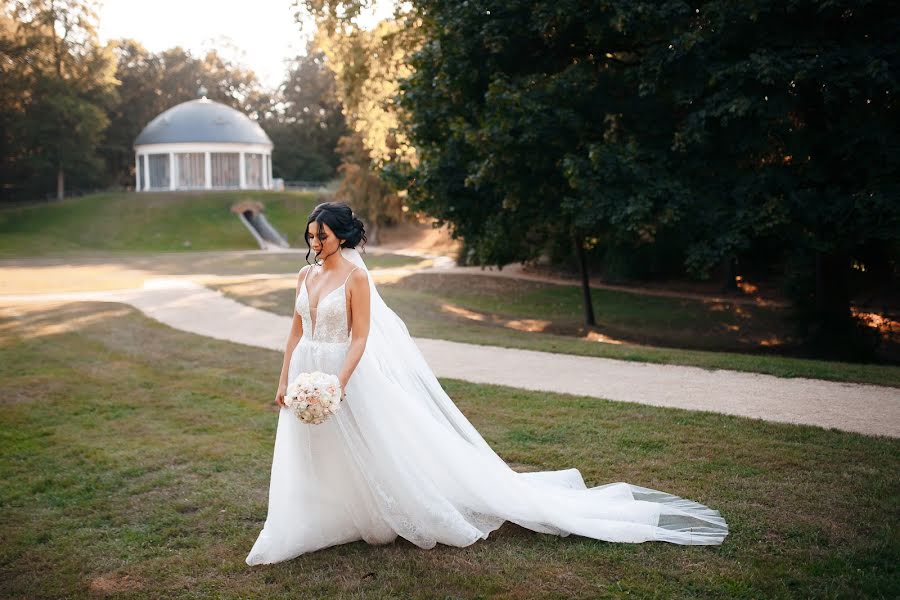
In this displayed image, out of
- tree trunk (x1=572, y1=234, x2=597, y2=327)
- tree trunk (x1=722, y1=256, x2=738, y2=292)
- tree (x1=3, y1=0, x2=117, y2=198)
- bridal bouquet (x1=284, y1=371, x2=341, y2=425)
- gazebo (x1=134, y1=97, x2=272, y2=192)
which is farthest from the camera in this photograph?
gazebo (x1=134, y1=97, x2=272, y2=192)

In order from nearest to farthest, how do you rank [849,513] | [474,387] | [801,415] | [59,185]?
[849,513]
[801,415]
[474,387]
[59,185]

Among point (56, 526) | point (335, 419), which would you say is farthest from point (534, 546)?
point (56, 526)

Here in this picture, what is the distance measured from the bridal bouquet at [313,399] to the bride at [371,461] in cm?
28

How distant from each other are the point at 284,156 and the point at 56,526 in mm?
70976

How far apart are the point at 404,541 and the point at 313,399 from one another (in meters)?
1.37

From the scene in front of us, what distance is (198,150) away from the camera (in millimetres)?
61094

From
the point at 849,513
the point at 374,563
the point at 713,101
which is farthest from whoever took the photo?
the point at 713,101

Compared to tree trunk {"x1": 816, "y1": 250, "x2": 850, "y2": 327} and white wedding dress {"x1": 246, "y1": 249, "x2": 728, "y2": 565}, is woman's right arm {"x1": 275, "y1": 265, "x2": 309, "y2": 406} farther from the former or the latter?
tree trunk {"x1": 816, "y1": 250, "x2": 850, "y2": 327}

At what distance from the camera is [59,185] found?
5775 cm

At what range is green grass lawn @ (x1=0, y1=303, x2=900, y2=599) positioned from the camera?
15.8ft

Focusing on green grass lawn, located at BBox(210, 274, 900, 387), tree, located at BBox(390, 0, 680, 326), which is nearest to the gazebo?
green grass lawn, located at BBox(210, 274, 900, 387)

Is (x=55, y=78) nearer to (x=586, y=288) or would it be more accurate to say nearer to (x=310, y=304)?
(x=586, y=288)

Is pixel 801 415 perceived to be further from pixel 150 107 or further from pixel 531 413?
pixel 150 107

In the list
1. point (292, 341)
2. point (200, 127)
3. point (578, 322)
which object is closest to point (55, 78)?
point (200, 127)
